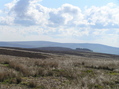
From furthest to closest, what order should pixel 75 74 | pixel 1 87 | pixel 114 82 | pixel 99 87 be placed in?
pixel 75 74
pixel 114 82
pixel 99 87
pixel 1 87

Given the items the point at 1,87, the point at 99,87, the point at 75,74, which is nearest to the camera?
the point at 1,87

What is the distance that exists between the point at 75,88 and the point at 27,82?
2.79 metres

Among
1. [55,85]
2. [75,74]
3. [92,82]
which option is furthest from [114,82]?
[55,85]

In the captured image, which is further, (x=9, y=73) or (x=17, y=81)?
(x=9, y=73)

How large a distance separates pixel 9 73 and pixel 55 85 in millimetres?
3197

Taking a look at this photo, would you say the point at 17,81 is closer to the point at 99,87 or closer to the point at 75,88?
the point at 75,88

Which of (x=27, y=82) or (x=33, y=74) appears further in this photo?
(x=33, y=74)

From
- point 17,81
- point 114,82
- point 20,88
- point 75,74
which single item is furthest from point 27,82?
point 114,82

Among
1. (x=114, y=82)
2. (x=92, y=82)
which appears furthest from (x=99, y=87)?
(x=114, y=82)

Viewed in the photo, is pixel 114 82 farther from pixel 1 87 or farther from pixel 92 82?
pixel 1 87

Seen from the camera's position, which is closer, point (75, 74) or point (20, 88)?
point (20, 88)

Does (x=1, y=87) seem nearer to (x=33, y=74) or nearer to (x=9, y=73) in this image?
(x=9, y=73)

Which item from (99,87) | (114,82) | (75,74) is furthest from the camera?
(75,74)

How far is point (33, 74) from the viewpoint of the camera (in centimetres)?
1223
